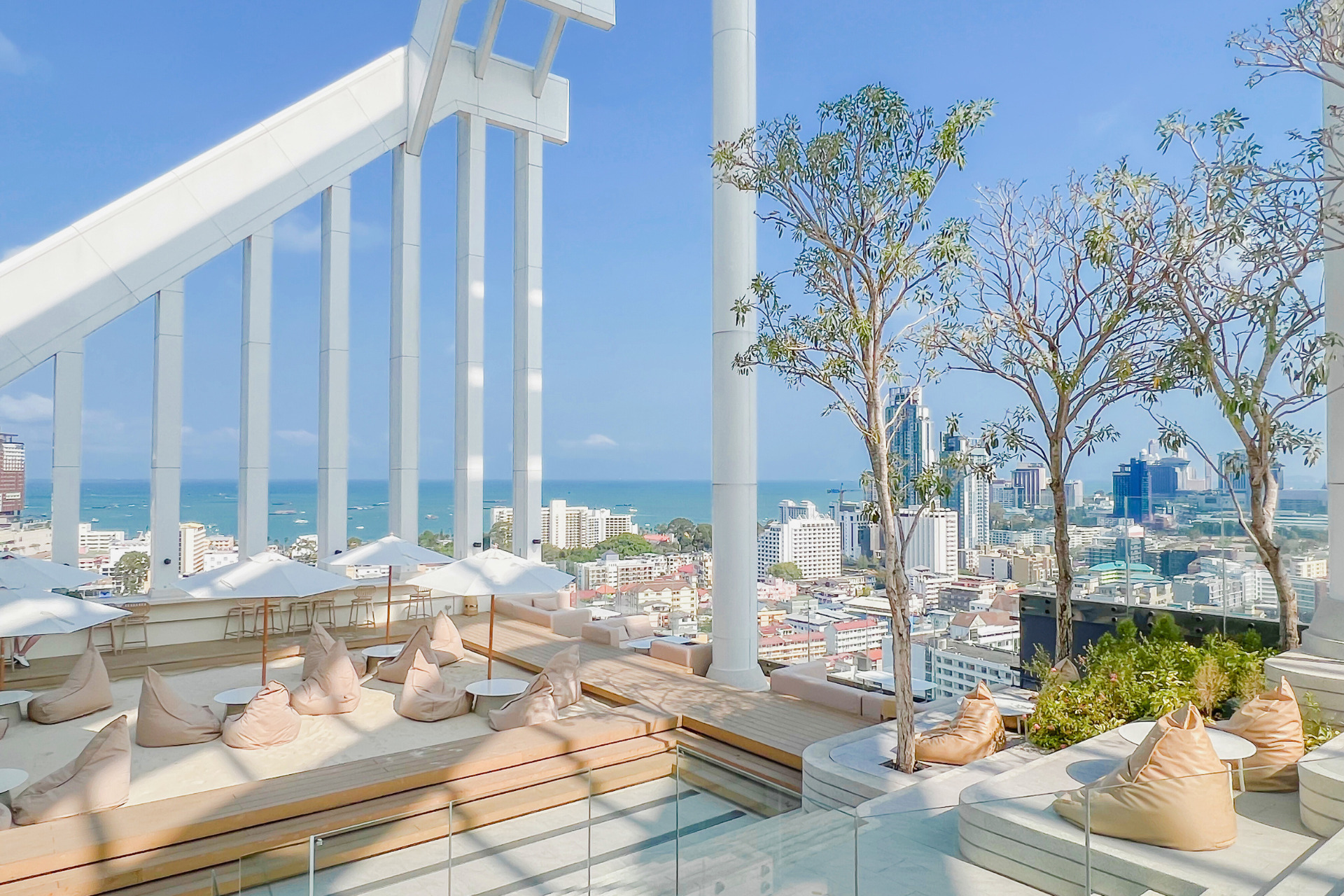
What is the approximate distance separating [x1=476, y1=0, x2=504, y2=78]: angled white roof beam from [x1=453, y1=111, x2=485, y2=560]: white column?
81 cm

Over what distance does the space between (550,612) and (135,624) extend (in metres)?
5.32

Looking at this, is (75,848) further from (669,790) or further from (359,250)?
(359,250)

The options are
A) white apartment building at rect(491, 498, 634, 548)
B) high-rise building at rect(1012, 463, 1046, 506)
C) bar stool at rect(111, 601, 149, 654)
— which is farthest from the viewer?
white apartment building at rect(491, 498, 634, 548)

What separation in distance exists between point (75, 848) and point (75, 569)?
5.54m

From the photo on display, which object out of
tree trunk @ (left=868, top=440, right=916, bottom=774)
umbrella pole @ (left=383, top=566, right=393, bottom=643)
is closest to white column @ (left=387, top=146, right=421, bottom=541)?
umbrella pole @ (left=383, top=566, right=393, bottom=643)

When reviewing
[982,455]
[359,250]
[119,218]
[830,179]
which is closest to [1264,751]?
[982,455]

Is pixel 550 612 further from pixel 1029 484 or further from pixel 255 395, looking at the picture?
pixel 1029 484

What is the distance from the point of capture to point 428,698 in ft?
24.7

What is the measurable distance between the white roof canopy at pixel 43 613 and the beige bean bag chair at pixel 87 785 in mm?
1535

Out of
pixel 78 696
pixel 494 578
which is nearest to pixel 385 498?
pixel 78 696

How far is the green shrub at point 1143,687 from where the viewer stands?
5.85m

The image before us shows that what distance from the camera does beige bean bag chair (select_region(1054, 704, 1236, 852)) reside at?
11.8ft

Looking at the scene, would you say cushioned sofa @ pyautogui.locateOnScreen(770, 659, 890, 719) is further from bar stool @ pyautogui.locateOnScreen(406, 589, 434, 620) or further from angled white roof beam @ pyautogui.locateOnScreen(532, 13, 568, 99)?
angled white roof beam @ pyautogui.locateOnScreen(532, 13, 568, 99)

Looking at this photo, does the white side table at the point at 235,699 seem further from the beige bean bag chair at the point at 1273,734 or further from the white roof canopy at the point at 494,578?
the beige bean bag chair at the point at 1273,734
